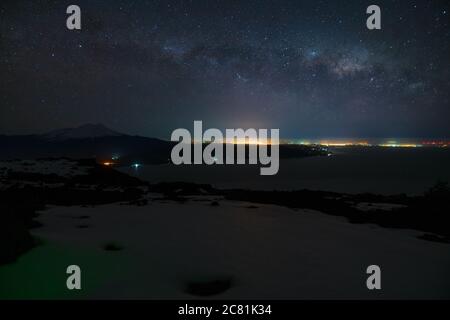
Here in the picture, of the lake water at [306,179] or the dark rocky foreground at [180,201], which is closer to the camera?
the dark rocky foreground at [180,201]

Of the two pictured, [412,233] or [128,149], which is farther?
[128,149]

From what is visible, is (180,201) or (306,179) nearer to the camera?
(180,201)

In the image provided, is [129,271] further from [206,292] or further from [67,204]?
[67,204]

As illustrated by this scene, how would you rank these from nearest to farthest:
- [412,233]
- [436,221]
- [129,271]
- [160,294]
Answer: [160,294] → [129,271] → [412,233] → [436,221]

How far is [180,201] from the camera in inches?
874

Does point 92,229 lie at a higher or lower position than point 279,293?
higher

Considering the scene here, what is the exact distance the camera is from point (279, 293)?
800cm

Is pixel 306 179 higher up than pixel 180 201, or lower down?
higher up

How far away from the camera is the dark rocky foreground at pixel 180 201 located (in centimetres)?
1118

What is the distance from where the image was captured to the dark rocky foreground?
440 inches

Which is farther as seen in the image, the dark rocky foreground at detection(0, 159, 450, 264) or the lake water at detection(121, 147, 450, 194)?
the lake water at detection(121, 147, 450, 194)
